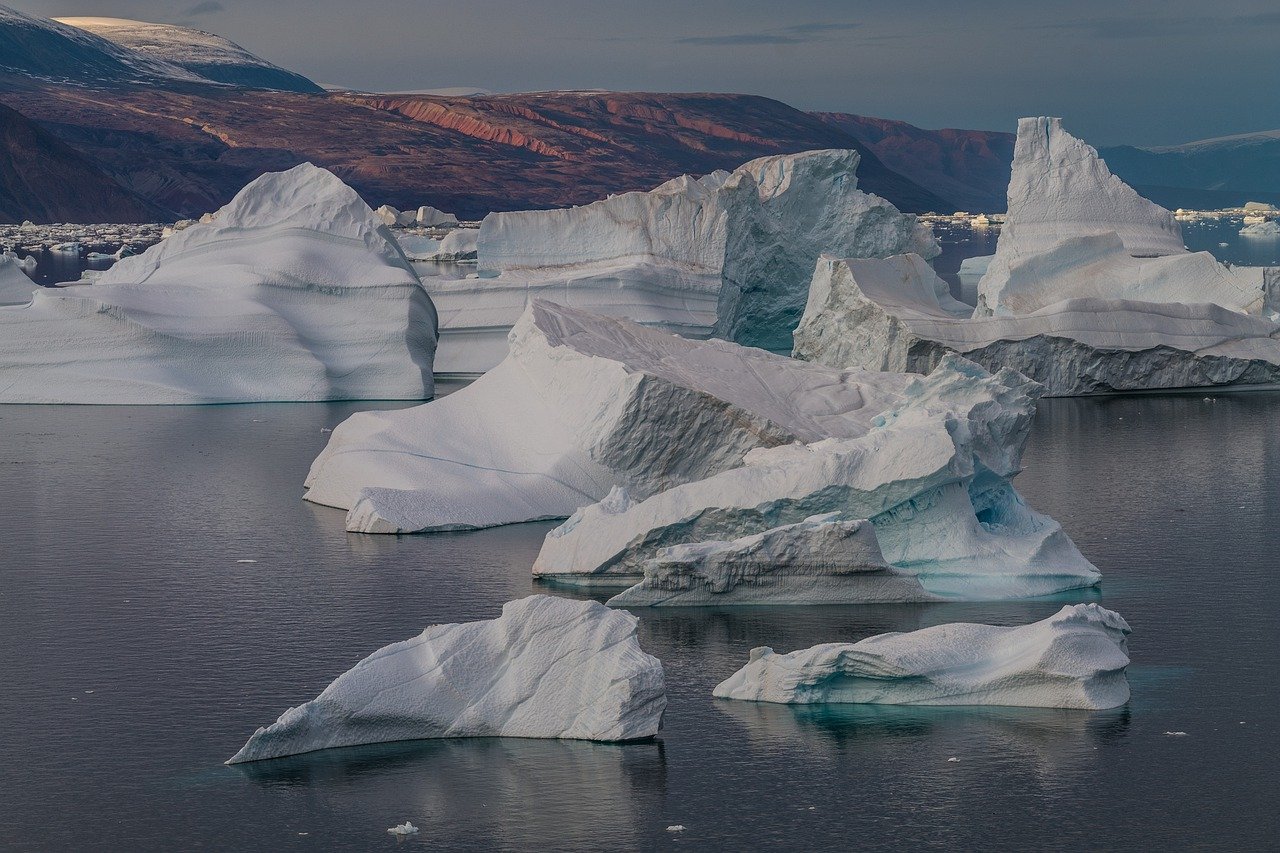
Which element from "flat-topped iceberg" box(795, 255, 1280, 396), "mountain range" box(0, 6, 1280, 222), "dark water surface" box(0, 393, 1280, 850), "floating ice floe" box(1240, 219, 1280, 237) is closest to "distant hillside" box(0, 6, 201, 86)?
"mountain range" box(0, 6, 1280, 222)

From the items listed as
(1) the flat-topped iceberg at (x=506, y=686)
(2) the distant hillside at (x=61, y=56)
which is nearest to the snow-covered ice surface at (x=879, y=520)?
(1) the flat-topped iceberg at (x=506, y=686)

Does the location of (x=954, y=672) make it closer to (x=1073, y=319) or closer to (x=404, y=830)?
(x=404, y=830)

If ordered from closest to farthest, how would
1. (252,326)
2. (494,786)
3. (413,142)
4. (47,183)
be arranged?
(494,786)
(252,326)
(47,183)
(413,142)

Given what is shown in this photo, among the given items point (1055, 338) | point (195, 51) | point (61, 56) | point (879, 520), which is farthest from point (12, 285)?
point (195, 51)

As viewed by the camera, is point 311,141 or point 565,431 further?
point 311,141

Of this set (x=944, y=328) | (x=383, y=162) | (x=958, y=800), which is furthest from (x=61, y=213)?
(x=958, y=800)
